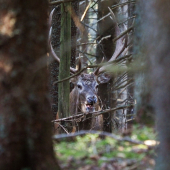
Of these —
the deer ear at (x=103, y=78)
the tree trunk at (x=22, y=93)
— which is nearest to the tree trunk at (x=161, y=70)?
the tree trunk at (x=22, y=93)

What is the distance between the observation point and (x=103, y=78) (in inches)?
387

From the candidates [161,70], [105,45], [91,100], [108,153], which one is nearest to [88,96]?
[91,100]

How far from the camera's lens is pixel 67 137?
3711 millimetres

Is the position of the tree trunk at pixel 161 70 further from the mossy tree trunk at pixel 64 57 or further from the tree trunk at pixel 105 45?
the tree trunk at pixel 105 45

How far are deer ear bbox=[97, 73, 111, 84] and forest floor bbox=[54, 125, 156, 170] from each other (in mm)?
6030

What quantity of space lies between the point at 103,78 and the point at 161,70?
6919 millimetres

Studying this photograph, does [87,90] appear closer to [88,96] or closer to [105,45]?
[88,96]

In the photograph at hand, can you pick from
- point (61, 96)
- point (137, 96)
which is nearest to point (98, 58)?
point (61, 96)

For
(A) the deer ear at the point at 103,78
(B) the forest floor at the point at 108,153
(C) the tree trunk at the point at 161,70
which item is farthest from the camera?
(A) the deer ear at the point at 103,78

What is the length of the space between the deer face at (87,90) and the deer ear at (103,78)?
3cm

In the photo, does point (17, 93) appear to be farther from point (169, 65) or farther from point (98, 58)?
point (98, 58)

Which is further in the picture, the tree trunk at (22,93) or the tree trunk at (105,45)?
the tree trunk at (105,45)

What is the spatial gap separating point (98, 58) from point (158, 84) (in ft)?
24.5

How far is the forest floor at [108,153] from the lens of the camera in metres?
3.30
